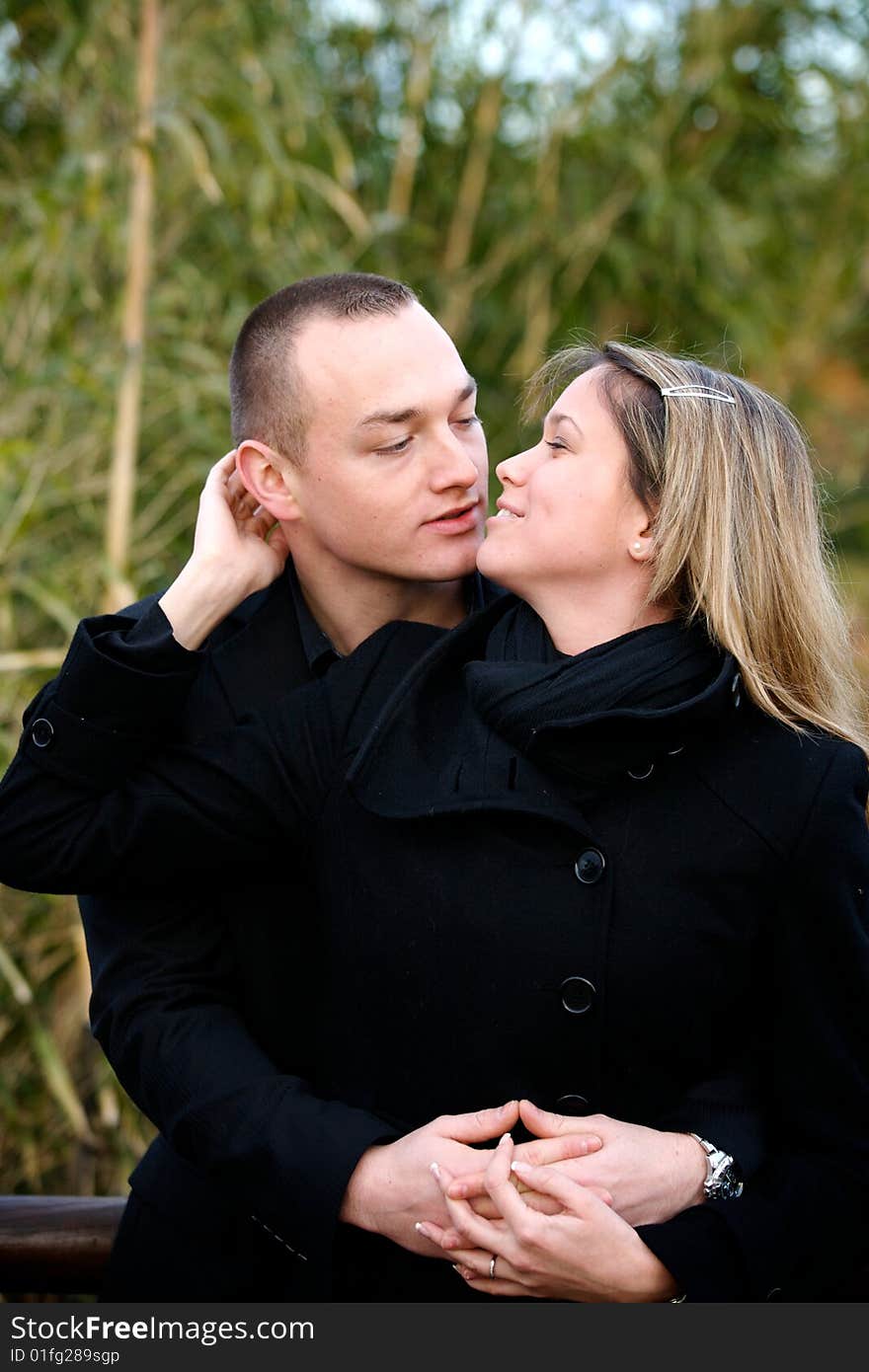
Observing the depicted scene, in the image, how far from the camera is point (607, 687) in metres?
1.49

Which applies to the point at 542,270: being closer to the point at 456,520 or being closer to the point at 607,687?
the point at 456,520

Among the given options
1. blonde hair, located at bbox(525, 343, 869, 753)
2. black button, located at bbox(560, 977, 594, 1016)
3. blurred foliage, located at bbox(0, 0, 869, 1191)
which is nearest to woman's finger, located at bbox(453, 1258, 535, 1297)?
black button, located at bbox(560, 977, 594, 1016)

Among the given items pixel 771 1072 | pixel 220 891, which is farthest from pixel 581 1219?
pixel 220 891

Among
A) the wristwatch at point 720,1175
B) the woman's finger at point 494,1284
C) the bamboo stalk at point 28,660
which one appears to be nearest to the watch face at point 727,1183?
the wristwatch at point 720,1175

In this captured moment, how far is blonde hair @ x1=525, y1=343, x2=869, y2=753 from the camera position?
5.03 feet

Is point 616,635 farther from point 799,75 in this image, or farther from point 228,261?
point 799,75

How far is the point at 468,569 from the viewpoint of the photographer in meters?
1.85

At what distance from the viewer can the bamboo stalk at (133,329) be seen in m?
2.81

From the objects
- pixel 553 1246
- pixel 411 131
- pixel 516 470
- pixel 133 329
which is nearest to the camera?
pixel 553 1246

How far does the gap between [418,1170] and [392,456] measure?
86cm

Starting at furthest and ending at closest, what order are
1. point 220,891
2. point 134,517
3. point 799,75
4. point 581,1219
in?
point 799,75
point 134,517
point 220,891
point 581,1219

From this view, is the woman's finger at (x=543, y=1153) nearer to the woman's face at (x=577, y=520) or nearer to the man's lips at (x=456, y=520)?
the woman's face at (x=577, y=520)

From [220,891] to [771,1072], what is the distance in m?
0.64

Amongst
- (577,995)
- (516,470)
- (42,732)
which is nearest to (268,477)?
(516,470)
